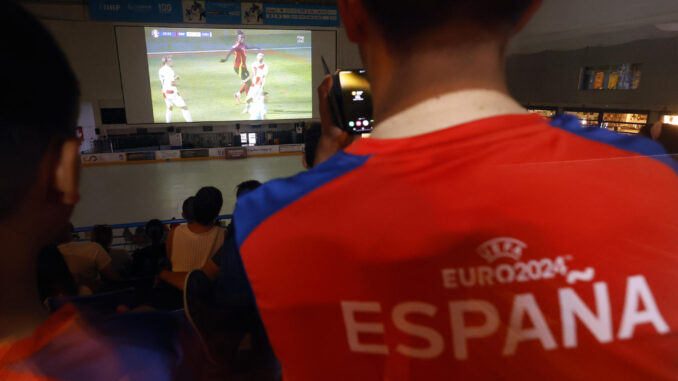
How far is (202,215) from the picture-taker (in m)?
1.66

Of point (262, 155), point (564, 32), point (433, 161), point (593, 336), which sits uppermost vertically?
point (564, 32)

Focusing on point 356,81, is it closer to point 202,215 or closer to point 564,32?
point 564,32

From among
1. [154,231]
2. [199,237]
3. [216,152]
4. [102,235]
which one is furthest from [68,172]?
[216,152]

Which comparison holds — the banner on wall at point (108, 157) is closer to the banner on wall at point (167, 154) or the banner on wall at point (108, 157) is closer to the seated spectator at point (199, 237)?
the banner on wall at point (167, 154)

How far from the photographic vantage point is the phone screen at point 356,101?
602mm

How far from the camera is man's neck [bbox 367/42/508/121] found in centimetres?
31

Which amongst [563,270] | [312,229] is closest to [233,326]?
[312,229]

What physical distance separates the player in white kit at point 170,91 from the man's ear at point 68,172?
29.1 feet

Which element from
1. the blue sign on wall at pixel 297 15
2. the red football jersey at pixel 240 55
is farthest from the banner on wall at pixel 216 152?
the blue sign on wall at pixel 297 15

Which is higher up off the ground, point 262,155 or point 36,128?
point 36,128

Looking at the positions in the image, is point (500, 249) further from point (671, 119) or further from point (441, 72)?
point (671, 119)

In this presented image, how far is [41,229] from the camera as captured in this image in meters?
0.30

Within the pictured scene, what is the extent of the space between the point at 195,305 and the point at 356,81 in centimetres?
41

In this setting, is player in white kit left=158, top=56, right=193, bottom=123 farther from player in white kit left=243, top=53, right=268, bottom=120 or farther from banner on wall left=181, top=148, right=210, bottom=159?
player in white kit left=243, top=53, right=268, bottom=120
